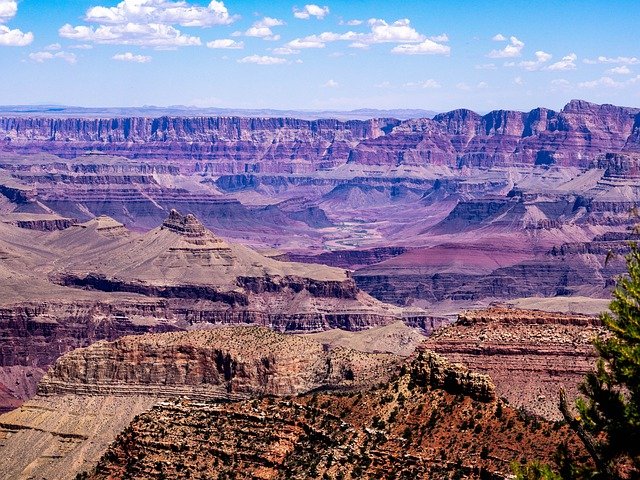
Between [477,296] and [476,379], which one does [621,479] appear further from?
[477,296]

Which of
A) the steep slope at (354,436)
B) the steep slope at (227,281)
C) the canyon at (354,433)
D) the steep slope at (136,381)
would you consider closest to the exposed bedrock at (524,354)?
the canyon at (354,433)

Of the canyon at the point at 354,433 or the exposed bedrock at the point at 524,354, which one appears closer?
the canyon at the point at 354,433

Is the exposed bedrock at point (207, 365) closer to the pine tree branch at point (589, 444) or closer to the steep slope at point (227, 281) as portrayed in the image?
the pine tree branch at point (589, 444)

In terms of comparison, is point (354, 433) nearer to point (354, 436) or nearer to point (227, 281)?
point (354, 436)

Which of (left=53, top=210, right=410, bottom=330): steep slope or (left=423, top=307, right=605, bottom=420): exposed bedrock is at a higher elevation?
(left=423, top=307, right=605, bottom=420): exposed bedrock

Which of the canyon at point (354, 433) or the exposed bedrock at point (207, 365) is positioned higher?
the canyon at point (354, 433)

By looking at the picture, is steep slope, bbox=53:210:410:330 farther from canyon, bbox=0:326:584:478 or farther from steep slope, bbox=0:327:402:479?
canyon, bbox=0:326:584:478

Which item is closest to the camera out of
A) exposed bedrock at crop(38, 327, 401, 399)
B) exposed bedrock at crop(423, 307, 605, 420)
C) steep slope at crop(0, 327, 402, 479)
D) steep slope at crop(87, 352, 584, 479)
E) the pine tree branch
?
the pine tree branch

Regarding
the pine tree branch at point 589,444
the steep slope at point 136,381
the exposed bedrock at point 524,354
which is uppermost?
the pine tree branch at point 589,444

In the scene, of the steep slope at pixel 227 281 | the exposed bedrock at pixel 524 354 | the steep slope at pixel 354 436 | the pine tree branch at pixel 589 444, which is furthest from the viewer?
the steep slope at pixel 227 281

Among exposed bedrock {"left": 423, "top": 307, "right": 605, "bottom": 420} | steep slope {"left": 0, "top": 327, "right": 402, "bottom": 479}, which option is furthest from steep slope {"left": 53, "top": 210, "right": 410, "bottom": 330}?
exposed bedrock {"left": 423, "top": 307, "right": 605, "bottom": 420}

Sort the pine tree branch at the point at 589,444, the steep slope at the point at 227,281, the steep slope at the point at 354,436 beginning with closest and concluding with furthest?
the pine tree branch at the point at 589,444
the steep slope at the point at 354,436
the steep slope at the point at 227,281

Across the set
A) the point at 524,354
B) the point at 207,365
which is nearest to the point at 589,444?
the point at 524,354

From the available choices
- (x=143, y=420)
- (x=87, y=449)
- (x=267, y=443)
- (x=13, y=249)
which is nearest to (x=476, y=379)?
(x=267, y=443)
